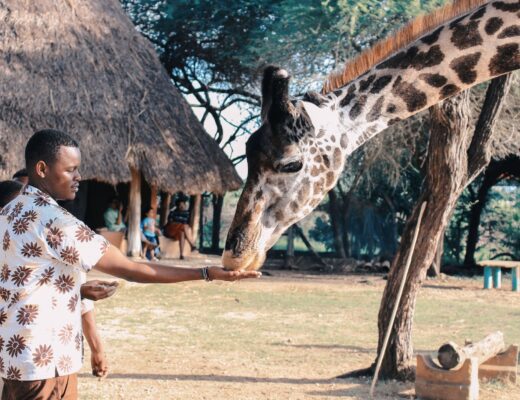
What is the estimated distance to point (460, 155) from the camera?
21.6 feet

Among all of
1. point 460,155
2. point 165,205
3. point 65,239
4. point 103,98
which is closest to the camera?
point 65,239

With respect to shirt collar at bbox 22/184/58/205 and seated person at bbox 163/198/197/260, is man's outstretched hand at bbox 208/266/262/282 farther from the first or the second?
seated person at bbox 163/198/197/260

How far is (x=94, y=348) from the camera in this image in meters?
3.40

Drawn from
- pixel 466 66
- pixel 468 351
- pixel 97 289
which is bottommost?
pixel 468 351

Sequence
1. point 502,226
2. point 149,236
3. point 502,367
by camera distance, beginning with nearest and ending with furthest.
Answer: point 502,367, point 149,236, point 502,226

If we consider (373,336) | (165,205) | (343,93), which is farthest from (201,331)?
(165,205)

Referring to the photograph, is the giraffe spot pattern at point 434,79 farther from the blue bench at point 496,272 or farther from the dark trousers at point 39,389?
the blue bench at point 496,272

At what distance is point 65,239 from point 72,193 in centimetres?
26

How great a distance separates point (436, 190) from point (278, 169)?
11.5 ft

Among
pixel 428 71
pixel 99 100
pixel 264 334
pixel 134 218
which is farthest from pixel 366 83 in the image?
pixel 134 218

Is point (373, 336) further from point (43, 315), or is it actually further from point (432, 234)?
point (43, 315)

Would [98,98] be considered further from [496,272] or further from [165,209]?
[496,272]

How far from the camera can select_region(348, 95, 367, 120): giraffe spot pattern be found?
145 inches

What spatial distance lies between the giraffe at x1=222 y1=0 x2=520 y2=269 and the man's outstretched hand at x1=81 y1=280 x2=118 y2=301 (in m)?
0.53
